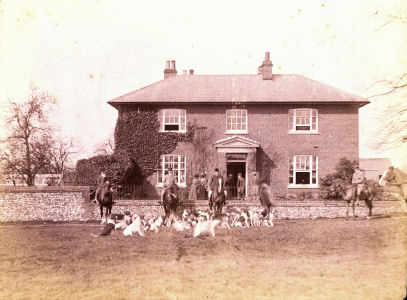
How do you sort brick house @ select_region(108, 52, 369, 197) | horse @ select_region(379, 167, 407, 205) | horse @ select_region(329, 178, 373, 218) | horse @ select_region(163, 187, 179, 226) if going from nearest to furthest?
horse @ select_region(379, 167, 407, 205)
horse @ select_region(329, 178, 373, 218)
brick house @ select_region(108, 52, 369, 197)
horse @ select_region(163, 187, 179, 226)

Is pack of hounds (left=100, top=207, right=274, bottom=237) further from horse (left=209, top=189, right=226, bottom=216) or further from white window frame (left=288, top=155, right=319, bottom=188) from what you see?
white window frame (left=288, top=155, right=319, bottom=188)

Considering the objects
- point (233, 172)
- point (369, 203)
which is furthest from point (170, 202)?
point (369, 203)

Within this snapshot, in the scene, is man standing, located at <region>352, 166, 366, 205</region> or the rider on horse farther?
the rider on horse

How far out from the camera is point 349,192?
10.4 m

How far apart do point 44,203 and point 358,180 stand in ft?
27.2

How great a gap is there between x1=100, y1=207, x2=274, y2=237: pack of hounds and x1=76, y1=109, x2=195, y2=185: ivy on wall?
1427mm

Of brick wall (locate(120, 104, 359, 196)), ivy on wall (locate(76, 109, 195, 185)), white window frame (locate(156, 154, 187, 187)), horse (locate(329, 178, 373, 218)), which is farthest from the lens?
white window frame (locate(156, 154, 187, 187))

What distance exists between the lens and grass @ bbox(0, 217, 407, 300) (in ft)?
21.7

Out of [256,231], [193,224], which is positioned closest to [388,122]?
[256,231]

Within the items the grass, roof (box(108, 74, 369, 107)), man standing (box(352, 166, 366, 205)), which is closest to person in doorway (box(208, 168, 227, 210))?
roof (box(108, 74, 369, 107))

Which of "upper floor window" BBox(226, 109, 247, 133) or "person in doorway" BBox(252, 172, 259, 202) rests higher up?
"upper floor window" BBox(226, 109, 247, 133)

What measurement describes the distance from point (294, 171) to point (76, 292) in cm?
874

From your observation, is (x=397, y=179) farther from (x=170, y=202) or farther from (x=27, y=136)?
(x=27, y=136)

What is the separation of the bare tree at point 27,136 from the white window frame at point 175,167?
3926 mm
